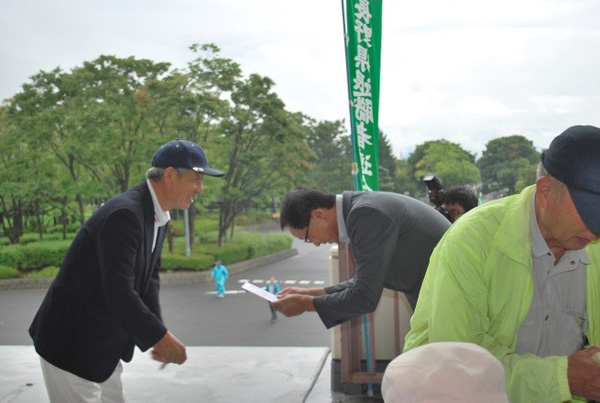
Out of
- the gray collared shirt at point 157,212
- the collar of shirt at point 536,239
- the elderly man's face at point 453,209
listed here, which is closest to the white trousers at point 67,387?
the gray collared shirt at point 157,212

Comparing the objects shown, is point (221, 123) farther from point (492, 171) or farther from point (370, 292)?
point (370, 292)

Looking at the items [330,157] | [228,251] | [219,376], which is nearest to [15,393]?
[219,376]

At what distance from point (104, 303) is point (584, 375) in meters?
1.74

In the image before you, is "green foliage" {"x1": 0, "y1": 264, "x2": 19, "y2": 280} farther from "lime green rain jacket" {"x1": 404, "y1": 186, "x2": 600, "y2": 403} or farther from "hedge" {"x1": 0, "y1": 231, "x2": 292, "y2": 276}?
"lime green rain jacket" {"x1": 404, "y1": 186, "x2": 600, "y2": 403}

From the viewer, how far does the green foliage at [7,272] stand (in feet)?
51.8

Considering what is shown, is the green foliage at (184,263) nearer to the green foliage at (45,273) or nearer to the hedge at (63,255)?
the hedge at (63,255)

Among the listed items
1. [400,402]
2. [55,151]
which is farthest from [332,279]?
[55,151]

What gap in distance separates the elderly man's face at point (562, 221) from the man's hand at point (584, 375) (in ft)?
0.80

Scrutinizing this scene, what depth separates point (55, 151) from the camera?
16.6 metres

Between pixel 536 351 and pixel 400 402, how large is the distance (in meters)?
0.54

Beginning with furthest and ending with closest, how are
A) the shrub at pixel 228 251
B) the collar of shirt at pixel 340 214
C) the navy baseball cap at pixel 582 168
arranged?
1. the shrub at pixel 228 251
2. the collar of shirt at pixel 340 214
3. the navy baseball cap at pixel 582 168

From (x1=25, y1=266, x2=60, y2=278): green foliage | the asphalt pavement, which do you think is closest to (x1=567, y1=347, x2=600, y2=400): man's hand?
the asphalt pavement

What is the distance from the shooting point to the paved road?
9.32m

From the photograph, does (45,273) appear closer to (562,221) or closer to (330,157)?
(330,157)
